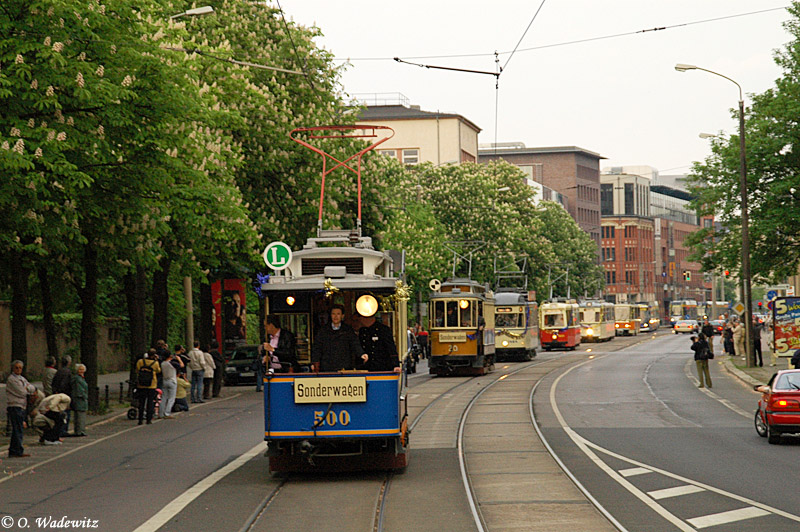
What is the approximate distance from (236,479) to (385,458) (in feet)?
6.76

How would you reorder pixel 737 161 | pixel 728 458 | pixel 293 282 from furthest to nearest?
pixel 737 161 → pixel 728 458 → pixel 293 282

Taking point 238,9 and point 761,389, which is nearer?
point 761,389

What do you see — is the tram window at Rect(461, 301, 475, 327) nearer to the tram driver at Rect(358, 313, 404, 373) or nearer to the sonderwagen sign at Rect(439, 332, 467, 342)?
the sonderwagen sign at Rect(439, 332, 467, 342)

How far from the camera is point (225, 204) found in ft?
102

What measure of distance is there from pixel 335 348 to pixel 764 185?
37.4m

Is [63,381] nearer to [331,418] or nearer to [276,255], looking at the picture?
[276,255]

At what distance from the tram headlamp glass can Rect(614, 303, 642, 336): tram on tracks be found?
294 ft

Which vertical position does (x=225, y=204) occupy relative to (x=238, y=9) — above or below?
below

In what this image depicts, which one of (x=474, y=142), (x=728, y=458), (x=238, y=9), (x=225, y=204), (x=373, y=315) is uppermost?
(x=474, y=142)

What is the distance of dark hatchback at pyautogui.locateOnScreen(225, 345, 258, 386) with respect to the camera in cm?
4456

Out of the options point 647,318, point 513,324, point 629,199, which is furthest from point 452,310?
point 629,199

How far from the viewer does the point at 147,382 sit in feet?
91.6

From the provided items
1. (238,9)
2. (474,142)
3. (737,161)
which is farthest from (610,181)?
(238,9)

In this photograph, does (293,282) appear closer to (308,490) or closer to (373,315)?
(373,315)
